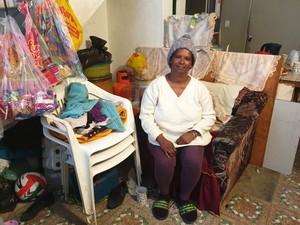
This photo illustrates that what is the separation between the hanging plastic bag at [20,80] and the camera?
1.23 metres

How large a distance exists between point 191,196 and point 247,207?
0.39m

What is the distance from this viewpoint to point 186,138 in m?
1.46

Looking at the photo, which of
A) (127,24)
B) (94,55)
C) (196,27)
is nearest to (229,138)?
(196,27)

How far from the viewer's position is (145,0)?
222 cm

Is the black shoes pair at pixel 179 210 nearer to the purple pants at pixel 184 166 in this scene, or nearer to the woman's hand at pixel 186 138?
the purple pants at pixel 184 166

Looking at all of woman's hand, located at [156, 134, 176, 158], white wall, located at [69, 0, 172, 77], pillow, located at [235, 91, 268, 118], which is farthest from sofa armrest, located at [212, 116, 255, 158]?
white wall, located at [69, 0, 172, 77]

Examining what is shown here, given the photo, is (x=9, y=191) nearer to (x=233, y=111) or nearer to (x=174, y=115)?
(x=174, y=115)

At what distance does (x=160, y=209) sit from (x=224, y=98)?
0.96 m

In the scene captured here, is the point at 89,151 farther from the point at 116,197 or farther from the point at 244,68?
the point at 244,68

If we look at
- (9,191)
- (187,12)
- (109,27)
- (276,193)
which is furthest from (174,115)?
(187,12)

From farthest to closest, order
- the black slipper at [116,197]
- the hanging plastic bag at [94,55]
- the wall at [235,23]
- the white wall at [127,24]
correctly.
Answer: the wall at [235,23] → the white wall at [127,24] → the hanging plastic bag at [94,55] → the black slipper at [116,197]

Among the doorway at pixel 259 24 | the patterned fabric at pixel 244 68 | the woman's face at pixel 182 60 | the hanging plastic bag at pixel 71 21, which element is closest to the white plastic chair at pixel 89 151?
the hanging plastic bag at pixel 71 21

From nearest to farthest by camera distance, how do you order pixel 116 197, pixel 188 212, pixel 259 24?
pixel 188 212, pixel 116 197, pixel 259 24

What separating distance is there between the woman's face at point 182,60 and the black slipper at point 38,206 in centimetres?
123
